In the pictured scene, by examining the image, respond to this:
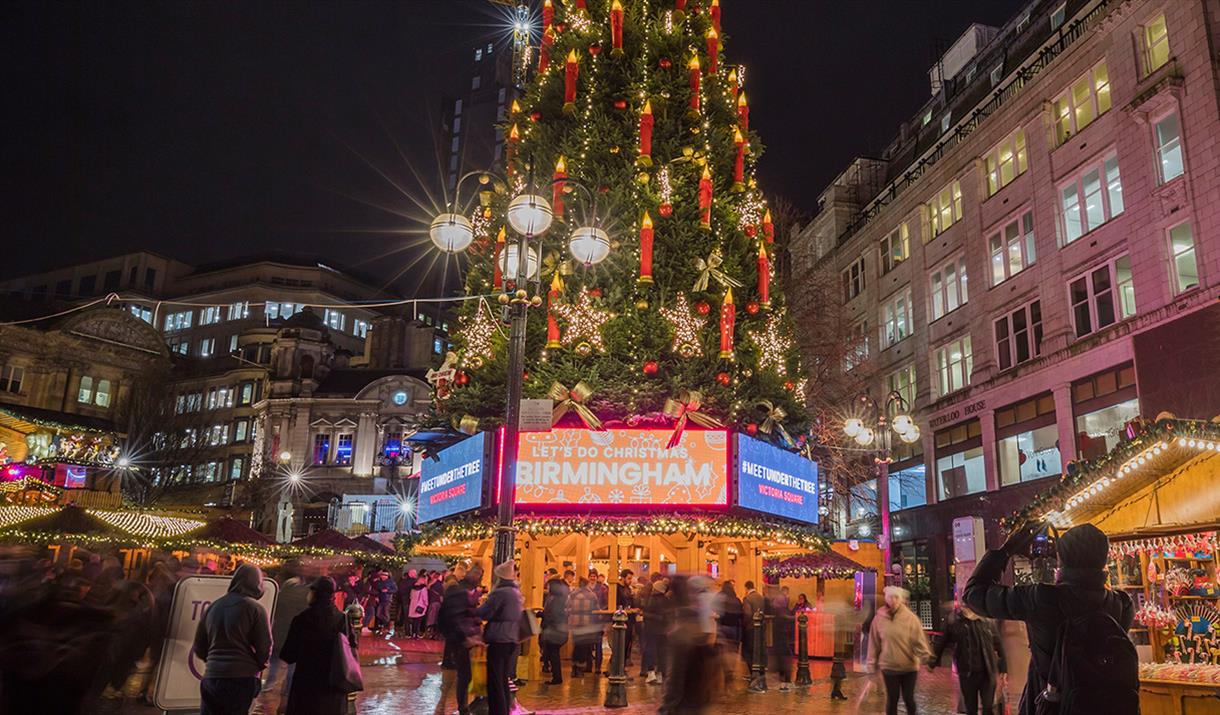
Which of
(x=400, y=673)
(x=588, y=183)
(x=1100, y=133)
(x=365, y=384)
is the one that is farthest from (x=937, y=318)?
(x=365, y=384)

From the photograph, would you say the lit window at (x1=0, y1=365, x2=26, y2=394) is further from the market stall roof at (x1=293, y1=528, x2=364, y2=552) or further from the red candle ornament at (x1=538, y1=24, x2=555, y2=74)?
the red candle ornament at (x1=538, y1=24, x2=555, y2=74)

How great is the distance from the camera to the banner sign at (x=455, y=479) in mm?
16312

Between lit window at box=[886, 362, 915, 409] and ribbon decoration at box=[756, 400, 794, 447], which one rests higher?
lit window at box=[886, 362, 915, 409]

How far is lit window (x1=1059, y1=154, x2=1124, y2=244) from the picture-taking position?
24641 millimetres

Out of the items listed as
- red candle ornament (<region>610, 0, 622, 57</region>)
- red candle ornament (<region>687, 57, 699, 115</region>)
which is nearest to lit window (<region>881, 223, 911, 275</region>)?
red candle ornament (<region>687, 57, 699, 115</region>)

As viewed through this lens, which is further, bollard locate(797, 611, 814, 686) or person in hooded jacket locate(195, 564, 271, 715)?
bollard locate(797, 611, 814, 686)

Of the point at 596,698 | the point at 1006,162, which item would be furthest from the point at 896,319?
the point at 596,698

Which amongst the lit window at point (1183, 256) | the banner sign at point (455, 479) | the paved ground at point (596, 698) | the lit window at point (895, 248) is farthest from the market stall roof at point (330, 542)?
the lit window at point (1183, 256)

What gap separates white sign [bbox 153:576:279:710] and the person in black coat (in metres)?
1.48

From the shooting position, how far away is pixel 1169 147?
2262 centimetres

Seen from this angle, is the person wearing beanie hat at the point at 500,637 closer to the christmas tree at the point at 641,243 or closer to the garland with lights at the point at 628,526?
the garland with lights at the point at 628,526

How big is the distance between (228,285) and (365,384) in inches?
1101

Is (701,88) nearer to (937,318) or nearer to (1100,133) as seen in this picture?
(1100,133)

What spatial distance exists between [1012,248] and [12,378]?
63888mm
